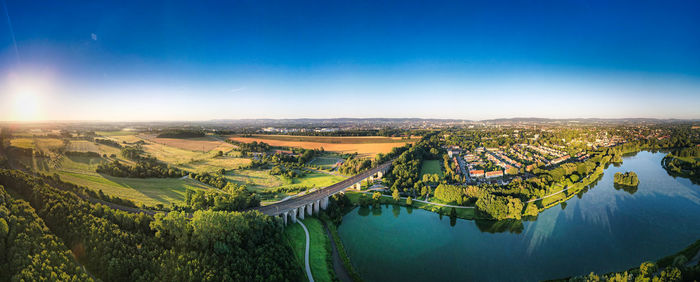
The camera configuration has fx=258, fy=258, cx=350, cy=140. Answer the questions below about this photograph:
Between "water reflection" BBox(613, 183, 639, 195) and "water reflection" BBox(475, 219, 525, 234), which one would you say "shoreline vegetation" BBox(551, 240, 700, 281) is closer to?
"water reflection" BBox(475, 219, 525, 234)

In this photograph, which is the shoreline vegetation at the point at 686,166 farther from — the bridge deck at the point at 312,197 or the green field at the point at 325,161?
the green field at the point at 325,161

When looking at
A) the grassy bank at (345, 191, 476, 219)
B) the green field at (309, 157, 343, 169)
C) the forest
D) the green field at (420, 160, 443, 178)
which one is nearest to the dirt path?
the forest

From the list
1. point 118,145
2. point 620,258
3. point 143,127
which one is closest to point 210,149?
point 143,127

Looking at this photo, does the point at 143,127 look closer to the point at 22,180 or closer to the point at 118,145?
the point at 118,145

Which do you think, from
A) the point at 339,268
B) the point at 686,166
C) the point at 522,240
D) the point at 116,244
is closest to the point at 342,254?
the point at 339,268

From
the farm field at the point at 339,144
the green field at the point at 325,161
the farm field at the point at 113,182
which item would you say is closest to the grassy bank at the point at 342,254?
the farm field at the point at 113,182

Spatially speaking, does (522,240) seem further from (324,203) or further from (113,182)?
(113,182)
